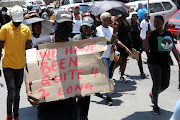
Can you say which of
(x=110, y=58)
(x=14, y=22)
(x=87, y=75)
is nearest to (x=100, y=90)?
(x=87, y=75)

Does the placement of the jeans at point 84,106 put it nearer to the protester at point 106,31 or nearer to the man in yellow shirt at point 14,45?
the man in yellow shirt at point 14,45

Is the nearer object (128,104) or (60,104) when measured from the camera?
(60,104)

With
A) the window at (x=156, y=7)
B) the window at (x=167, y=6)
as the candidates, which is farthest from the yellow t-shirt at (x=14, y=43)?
the window at (x=167, y=6)

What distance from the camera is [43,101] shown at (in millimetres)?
3311

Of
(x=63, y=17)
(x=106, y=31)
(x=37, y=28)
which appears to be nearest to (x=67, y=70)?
(x=63, y=17)

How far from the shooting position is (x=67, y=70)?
138 inches

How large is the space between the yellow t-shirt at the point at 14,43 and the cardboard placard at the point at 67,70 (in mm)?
1986

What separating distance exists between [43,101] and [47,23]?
2.87 metres

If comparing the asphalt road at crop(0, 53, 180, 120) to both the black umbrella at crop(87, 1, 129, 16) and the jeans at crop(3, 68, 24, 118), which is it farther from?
the black umbrella at crop(87, 1, 129, 16)

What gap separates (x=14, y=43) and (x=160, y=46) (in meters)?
2.40

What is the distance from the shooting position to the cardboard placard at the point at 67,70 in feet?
11.0

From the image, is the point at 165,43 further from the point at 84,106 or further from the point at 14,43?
the point at 14,43

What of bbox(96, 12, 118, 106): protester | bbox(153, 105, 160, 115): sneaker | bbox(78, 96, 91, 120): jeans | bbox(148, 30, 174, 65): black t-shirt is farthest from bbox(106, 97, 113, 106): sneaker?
bbox(78, 96, 91, 120): jeans

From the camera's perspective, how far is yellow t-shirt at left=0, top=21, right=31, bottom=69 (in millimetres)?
5316
